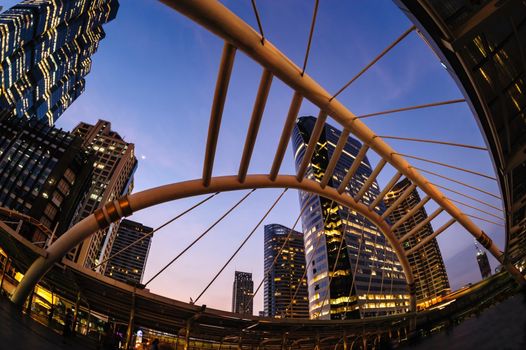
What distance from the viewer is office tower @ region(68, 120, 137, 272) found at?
4658 inches

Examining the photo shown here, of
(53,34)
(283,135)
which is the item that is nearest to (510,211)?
(283,135)

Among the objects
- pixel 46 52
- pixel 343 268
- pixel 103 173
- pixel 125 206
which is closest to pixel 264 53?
pixel 125 206

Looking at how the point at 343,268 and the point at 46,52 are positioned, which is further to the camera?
the point at 46,52

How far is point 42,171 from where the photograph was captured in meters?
79.7

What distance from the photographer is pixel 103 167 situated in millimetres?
131375

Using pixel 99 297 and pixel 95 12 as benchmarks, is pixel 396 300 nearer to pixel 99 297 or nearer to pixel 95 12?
pixel 99 297

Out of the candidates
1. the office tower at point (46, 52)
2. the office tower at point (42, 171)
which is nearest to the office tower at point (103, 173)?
the office tower at point (46, 52)

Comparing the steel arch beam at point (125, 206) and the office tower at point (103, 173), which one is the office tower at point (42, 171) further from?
the steel arch beam at point (125, 206)

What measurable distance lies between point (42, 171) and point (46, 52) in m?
88.2

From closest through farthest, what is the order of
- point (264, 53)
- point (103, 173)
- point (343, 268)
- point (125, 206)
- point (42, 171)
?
point (264, 53) < point (125, 206) < point (42, 171) < point (343, 268) < point (103, 173)

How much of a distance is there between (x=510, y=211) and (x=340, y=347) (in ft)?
101

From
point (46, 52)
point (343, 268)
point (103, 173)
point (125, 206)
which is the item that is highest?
point (46, 52)

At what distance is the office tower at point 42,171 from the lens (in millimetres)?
71750

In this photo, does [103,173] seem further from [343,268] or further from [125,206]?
[125,206]
